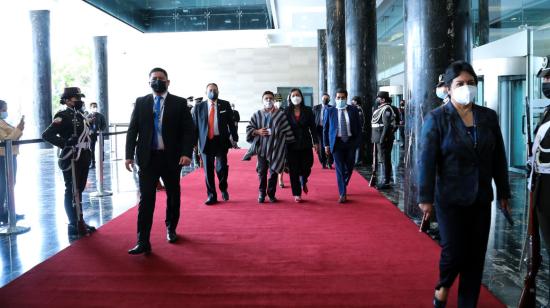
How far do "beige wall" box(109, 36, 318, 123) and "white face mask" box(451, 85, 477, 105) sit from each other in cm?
2547

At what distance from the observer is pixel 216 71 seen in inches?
1118

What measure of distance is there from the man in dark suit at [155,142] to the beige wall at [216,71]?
76.3ft

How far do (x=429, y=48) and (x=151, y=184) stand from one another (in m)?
3.27

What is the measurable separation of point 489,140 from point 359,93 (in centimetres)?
950

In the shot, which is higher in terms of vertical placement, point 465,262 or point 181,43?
point 181,43

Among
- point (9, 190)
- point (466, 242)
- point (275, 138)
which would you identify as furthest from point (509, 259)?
point (9, 190)

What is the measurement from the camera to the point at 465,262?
9.91 feet

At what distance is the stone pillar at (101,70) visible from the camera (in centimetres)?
2180

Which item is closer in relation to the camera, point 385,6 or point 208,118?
point 208,118

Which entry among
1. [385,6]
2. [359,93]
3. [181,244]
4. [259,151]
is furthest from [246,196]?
[385,6]

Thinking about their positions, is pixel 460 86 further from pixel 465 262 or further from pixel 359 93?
pixel 359 93

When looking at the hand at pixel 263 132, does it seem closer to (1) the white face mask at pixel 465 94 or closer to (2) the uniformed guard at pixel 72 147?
(2) the uniformed guard at pixel 72 147

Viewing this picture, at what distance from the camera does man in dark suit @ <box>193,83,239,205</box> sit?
7.46 m

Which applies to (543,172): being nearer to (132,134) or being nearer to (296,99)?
(132,134)
